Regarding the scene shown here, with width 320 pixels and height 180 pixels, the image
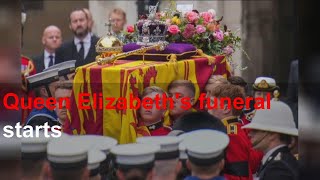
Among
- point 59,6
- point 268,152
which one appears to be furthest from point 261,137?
point 59,6

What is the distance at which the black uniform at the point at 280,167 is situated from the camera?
9.32ft

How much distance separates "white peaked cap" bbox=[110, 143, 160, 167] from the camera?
269 centimetres

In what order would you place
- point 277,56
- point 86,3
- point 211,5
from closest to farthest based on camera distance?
point 277,56
point 211,5
point 86,3

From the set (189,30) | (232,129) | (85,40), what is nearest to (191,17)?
(189,30)

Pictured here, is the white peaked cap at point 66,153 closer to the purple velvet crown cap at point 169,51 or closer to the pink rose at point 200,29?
the purple velvet crown cap at point 169,51

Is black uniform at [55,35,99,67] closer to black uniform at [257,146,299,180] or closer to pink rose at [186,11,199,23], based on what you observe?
pink rose at [186,11,199,23]

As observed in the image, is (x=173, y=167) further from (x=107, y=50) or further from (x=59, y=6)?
(x=59, y=6)

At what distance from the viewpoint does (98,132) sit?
2.74 metres

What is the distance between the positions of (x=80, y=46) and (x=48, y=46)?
0.96ft

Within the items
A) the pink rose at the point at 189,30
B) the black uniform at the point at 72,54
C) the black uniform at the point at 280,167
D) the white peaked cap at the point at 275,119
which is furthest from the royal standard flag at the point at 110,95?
the pink rose at the point at 189,30

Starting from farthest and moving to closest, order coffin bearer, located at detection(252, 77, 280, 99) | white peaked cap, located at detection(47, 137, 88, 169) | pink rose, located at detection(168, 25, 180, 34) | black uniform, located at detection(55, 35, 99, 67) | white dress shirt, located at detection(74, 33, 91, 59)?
pink rose, located at detection(168, 25, 180, 34) < white dress shirt, located at detection(74, 33, 91, 59) < black uniform, located at detection(55, 35, 99, 67) < coffin bearer, located at detection(252, 77, 280, 99) < white peaked cap, located at detection(47, 137, 88, 169)

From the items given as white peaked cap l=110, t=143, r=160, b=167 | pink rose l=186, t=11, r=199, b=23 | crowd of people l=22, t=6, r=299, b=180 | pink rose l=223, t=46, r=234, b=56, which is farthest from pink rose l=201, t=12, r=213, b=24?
white peaked cap l=110, t=143, r=160, b=167

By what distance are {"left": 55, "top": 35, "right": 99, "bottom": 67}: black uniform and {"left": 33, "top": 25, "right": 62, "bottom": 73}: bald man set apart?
1.4 inches

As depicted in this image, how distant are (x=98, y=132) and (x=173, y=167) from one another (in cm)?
32
